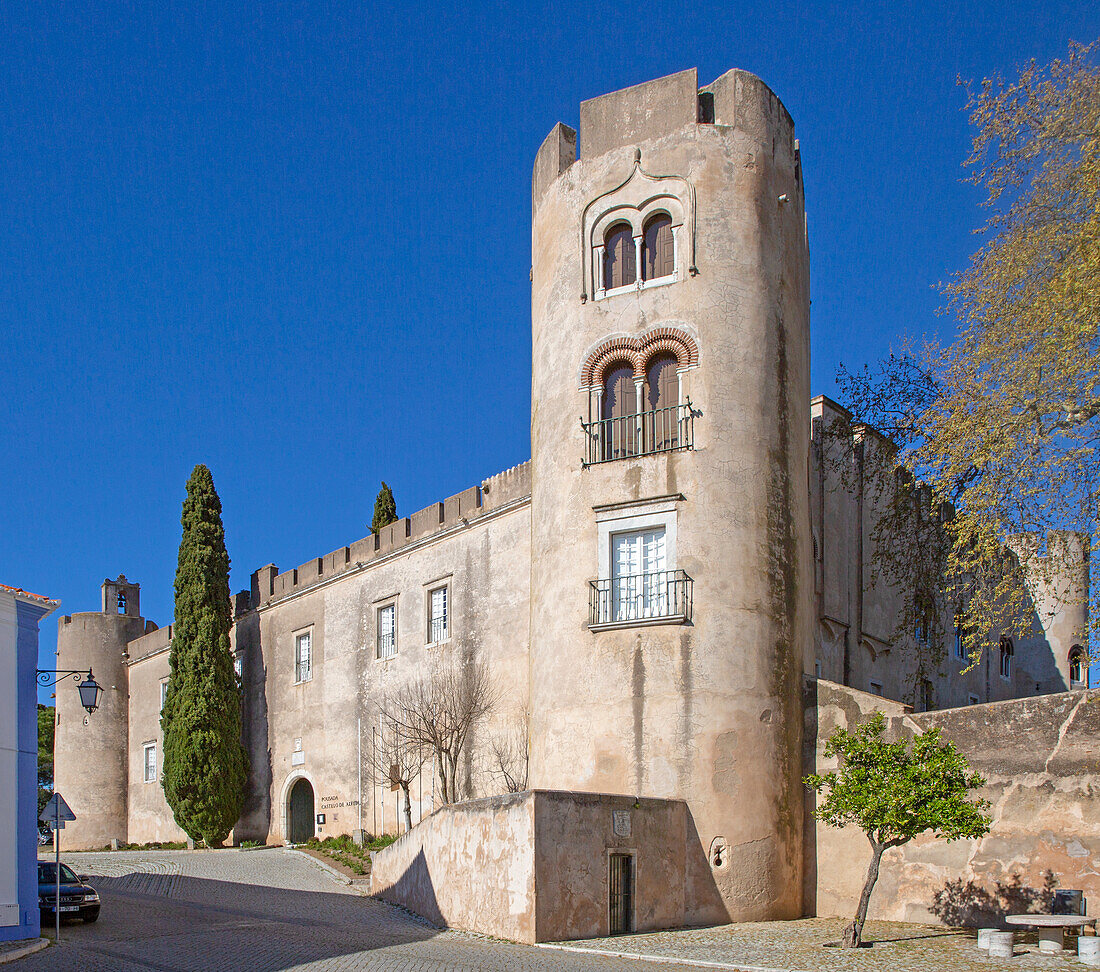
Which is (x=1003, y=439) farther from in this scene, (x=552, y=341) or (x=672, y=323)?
(x=552, y=341)

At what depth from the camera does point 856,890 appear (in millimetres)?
17969

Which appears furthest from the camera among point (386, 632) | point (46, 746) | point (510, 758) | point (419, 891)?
point (46, 746)

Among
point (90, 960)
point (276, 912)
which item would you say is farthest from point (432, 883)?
point (90, 960)

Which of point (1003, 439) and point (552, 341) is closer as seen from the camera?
point (1003, 439)

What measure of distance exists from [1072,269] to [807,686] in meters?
7.83

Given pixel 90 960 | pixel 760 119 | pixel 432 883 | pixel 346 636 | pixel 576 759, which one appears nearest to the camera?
pixel 90 960

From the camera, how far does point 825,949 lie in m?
14.7

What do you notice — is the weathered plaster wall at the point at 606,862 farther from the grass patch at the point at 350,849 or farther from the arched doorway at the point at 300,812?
the arched doorway at the point at 300,812

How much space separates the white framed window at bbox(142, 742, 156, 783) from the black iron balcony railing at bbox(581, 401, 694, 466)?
24521 millimetres

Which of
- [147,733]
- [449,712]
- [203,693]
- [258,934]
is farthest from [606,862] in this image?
[147,733]

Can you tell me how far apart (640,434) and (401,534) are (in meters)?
10.2

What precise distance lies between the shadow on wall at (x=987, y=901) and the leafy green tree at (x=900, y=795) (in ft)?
4.44

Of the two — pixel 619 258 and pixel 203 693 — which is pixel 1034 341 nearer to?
pixel 619 258

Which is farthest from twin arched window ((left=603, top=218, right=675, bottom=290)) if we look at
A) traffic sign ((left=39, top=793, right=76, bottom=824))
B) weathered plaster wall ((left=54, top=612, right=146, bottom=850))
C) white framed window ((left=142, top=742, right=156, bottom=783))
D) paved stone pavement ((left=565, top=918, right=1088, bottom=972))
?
weathered plaster wall ((left=54, top=612, right=146, bottom=850))
